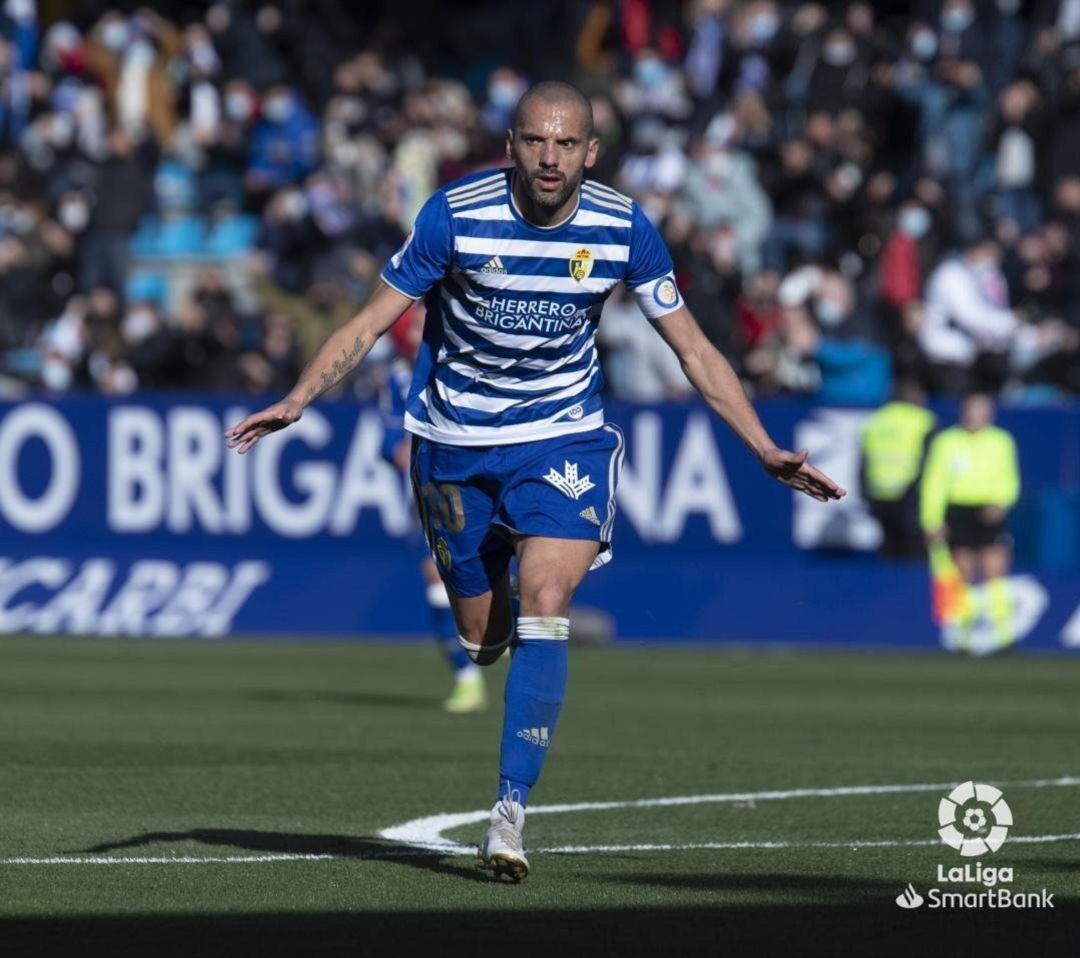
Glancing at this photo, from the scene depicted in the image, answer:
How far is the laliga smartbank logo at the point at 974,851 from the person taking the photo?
7.34m

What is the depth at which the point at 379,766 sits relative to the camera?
38.2 feet

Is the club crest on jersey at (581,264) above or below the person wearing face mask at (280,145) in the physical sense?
below

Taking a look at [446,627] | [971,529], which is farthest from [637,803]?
[971,529]

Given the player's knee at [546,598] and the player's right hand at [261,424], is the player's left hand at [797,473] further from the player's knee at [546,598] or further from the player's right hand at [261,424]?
the player's right hand at [261,424]

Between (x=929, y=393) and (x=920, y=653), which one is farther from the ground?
(x=929, y=393)

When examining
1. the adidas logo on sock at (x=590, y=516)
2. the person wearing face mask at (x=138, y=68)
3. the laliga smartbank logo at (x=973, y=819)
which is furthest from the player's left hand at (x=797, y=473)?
the person wearing face mask at (x=138, y=68)

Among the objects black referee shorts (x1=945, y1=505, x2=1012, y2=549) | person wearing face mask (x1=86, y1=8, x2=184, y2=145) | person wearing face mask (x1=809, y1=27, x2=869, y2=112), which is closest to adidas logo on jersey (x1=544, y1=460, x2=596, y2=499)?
black referee shorts (x1=945, y1=505, x2=1012, y2=549)

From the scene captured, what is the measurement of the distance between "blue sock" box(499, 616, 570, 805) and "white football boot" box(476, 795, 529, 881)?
0.17 metres

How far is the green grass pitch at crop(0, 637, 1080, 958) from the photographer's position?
6.84 metres

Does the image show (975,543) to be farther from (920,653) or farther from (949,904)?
(949,904)

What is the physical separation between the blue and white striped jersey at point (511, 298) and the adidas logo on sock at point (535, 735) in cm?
93

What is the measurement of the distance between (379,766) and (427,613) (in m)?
9.57

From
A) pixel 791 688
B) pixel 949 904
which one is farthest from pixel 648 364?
pixel 949 904

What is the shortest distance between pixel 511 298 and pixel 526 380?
283 millimetres
